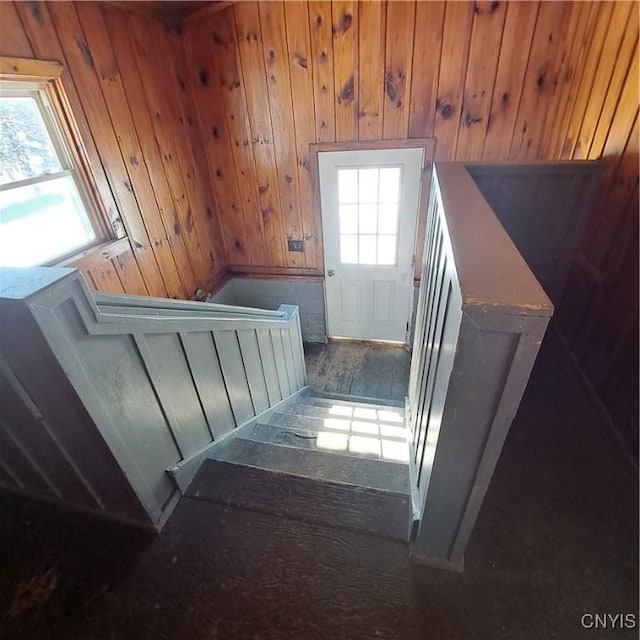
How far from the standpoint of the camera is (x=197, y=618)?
1.00 m

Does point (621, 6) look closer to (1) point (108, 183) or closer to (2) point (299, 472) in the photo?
(2) point (299, 472)

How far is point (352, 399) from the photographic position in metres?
2.93

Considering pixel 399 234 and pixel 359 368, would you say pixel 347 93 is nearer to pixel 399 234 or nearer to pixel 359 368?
pixel 399 234

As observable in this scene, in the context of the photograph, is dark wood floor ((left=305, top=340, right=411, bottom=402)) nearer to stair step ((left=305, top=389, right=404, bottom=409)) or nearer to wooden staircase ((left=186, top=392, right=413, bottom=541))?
stair step ((left=305, top=389, right=404, bottom=409))

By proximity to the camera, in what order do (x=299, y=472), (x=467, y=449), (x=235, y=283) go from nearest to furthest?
1. (x=467, y=449)
2. (x=299, y=472)
3. (x=235, y=283)

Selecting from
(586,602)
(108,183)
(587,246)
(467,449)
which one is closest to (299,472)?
(467,449)

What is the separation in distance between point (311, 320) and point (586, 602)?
3034 millimetres

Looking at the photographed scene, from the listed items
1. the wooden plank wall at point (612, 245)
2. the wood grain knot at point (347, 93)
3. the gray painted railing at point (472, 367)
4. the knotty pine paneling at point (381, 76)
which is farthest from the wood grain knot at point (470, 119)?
the gray painted railing at point (472, 367)

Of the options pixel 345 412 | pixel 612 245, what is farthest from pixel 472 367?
pixel 345 412

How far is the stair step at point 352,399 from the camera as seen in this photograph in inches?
110

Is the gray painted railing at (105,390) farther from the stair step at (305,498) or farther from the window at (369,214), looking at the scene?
the window at (369,214)

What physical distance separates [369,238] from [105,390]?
2.65 metres

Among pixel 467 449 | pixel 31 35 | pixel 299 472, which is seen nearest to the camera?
pixel 467 449

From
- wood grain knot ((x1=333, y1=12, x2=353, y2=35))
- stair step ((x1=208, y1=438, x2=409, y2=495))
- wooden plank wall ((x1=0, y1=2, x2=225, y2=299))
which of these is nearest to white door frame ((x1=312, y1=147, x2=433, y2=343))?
wood grain knot ((x1=333, y1=12, x2=353, y2=35))
